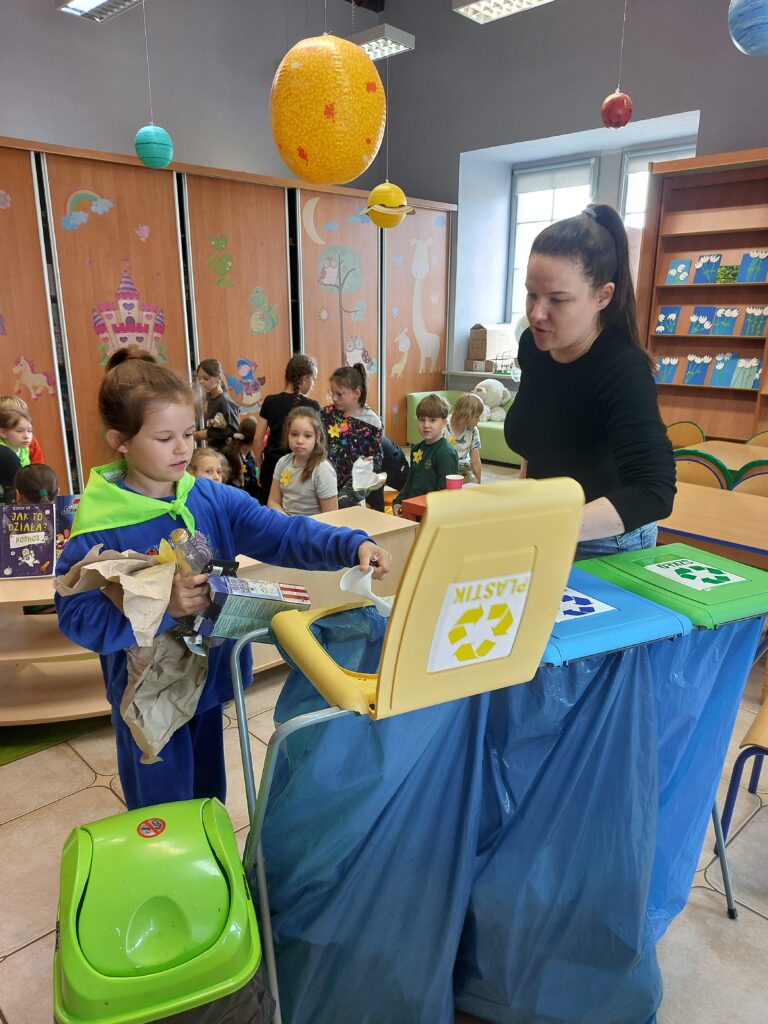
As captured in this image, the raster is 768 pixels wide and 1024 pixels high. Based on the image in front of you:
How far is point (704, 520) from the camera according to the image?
100 inches

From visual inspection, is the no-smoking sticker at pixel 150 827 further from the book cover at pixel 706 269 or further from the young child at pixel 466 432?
the book cover at pixel 706 269

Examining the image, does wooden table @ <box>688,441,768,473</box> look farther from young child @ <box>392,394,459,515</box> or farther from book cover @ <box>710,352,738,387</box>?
book cover @ <box>710,352,738,387</box>

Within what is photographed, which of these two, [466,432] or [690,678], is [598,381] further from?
[466,432]

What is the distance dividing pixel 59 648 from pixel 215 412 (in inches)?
96.7

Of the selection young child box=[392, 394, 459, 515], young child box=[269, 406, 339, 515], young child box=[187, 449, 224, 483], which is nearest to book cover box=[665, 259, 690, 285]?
young child box=[392, 394, 459, 515]

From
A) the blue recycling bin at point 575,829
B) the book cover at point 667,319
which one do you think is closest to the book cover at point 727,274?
the book cover at point 667,319

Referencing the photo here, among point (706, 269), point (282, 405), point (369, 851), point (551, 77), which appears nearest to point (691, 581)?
point (369, 851)

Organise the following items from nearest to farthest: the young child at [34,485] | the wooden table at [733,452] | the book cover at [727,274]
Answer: the young child at [34,485]
the wooden table at [733,452]
the book cover at [727,274]

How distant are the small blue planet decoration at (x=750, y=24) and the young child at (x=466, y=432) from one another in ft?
6.83

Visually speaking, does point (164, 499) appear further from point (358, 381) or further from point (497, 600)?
point (358, 381)

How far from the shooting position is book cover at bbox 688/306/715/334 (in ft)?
17.7

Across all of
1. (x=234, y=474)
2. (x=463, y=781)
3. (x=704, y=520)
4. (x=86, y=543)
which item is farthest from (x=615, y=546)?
(x=234, y=474)

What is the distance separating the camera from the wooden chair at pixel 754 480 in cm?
306

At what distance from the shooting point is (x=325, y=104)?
7.19ft
